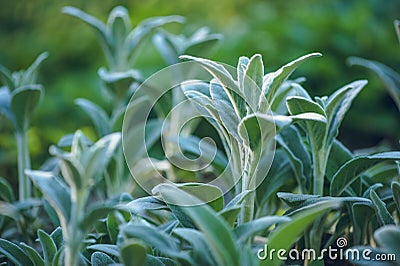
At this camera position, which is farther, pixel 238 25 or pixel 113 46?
pixel 238 25

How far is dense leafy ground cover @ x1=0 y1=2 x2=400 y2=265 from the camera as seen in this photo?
0.84 m

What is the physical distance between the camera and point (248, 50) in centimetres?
296

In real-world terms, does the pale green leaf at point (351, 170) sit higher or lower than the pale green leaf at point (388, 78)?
lower

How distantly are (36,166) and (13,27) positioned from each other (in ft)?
5.65

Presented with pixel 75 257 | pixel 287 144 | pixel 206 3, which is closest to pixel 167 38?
pixel 287 144

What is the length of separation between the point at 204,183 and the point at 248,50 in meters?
1.88

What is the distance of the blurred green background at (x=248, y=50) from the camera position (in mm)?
2781

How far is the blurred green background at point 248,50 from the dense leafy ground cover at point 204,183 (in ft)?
3.01

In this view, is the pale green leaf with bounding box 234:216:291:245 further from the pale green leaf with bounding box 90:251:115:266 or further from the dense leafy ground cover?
the pale green leaf with bounding box 90:251:115:266

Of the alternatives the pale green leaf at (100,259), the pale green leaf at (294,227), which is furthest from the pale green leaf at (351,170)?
the pale green leaf at (100,259)

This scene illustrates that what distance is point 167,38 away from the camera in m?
1.48

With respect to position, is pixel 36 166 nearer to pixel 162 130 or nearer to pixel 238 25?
pixel 162 130

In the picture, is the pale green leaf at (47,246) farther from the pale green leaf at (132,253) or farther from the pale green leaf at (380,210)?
the pale green leaf at (380,210)

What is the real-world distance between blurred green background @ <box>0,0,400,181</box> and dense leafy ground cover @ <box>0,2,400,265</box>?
0.92 meters
